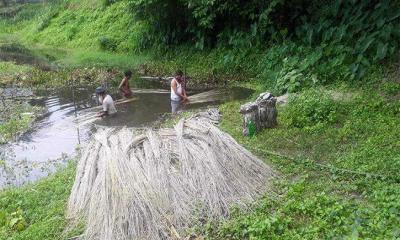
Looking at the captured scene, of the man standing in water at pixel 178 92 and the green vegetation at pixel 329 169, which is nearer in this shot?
the green vegetation at pixel 329 169

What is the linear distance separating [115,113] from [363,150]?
6.38 metres

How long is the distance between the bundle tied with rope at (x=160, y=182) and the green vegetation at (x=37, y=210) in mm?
276

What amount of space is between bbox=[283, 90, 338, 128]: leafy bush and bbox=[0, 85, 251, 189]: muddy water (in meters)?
3.40

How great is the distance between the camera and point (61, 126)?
1073cm

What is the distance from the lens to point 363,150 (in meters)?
6.87

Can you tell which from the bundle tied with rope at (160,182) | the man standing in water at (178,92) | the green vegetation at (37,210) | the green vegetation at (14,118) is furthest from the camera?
the man standing in water at (178,92)

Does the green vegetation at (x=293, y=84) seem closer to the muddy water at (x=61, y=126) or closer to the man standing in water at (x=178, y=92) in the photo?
the muddy water at (x=61, y=126)

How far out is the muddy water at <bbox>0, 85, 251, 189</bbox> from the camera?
8.48m

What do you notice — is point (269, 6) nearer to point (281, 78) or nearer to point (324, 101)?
point (281, 78)

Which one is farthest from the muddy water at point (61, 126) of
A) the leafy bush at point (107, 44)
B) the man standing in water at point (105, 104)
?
the leafy bush at point (107, 44)

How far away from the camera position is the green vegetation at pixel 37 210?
566 centimetres

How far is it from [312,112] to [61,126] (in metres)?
5.81

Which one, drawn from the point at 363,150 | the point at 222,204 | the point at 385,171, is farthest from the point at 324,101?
the point at 222,204

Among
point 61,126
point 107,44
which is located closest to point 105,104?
point 61,126
